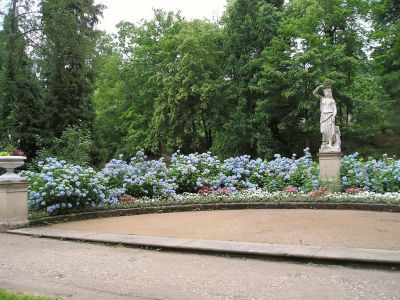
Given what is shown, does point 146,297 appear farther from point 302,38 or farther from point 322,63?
point 302,38

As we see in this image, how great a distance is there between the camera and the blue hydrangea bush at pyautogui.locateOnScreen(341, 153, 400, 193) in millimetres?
12094

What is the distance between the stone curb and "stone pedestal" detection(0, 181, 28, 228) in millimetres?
1541

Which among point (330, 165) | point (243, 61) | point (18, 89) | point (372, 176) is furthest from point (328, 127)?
point (243, 61)

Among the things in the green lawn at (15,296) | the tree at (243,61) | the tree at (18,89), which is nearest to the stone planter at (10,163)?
the green lawn at (15,296)

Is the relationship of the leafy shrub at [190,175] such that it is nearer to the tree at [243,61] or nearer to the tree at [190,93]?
the tree at [243,61]

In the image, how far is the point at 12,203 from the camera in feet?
28.4

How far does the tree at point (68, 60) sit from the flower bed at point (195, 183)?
989 centimetres

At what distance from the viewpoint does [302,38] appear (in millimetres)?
25859

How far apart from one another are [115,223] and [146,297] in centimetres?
516

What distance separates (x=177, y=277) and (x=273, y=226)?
3547mm

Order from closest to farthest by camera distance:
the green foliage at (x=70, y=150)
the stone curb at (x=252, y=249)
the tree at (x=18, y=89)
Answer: the stone curb at (x=252, y=249), the green foliage at (x=70, y=150), the tree at (x=18, y=89)

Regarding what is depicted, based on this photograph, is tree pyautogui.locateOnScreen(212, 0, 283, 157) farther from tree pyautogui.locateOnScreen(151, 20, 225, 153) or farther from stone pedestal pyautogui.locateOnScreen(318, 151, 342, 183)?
stone pedestal pyautogui.locateOnScreen(318, 151, 342, 183)

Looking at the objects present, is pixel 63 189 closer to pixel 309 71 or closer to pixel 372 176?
pixel 372 176

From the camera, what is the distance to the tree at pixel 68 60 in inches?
797
